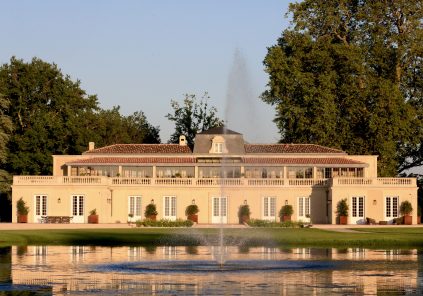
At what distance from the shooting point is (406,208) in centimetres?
8212

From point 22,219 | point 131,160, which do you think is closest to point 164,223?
point 22,219

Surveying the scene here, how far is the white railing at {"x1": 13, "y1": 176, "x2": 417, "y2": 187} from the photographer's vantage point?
82.9 m

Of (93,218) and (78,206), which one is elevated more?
(78,206)

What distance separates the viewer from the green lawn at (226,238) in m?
58.0

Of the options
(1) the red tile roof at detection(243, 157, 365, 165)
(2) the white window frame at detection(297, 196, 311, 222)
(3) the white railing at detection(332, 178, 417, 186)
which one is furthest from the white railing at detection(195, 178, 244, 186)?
(3) the white railing at detection(332, 178, 417, 186)

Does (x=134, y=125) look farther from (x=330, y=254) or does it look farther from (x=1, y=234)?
(x=330, y=254)

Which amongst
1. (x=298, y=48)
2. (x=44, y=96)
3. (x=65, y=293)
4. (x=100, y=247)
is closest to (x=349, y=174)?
(x=298, y=48)

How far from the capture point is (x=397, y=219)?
82.0 metres

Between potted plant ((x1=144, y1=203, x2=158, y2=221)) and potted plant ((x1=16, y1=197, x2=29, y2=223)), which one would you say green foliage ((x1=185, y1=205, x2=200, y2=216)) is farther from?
potted plant ((x1=16, y1=197, x2=29, y2=223))

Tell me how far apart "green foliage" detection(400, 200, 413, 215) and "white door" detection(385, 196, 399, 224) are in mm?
531

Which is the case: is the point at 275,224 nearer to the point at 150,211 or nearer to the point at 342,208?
the point at 342,208

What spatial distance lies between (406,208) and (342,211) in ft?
14.5

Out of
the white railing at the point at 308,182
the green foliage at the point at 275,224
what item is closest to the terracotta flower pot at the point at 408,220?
the white railing at the point at 308,182

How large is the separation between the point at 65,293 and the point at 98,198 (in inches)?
1942
